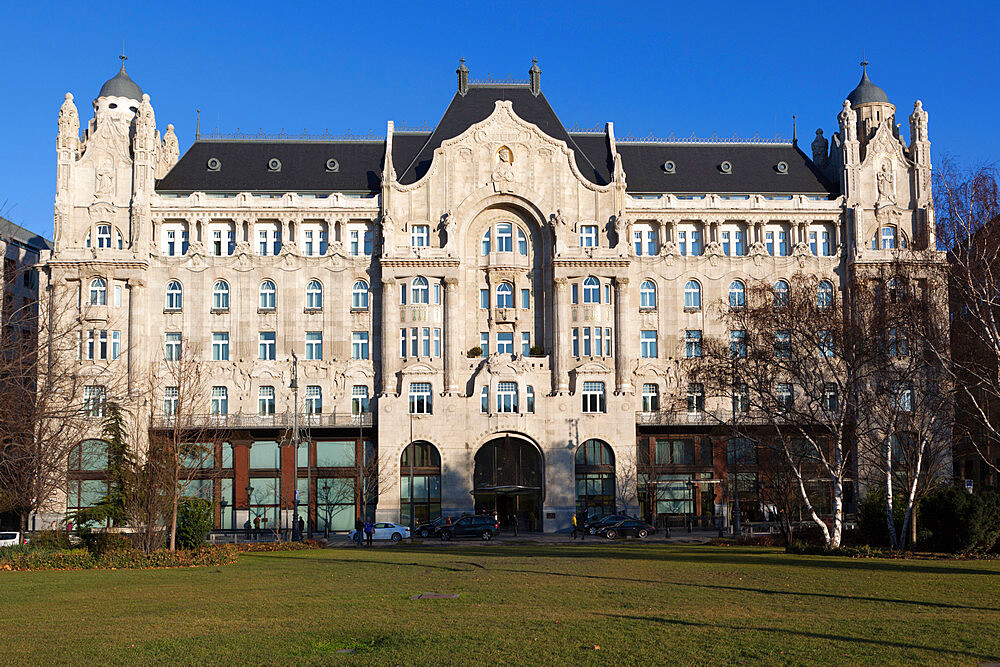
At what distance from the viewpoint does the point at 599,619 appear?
23.5 m

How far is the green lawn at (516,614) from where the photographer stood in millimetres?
19422

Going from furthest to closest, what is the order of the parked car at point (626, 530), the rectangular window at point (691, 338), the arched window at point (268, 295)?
the arched window at point (268, 295), the rectangular window at point (691, 338), the parked car at point (626, 530)

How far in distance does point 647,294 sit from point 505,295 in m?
12.1

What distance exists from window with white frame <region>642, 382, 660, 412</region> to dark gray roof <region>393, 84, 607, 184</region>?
1797 centimetres

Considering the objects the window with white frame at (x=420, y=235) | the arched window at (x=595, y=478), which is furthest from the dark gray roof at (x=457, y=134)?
the arched window at (x=595, y=478)

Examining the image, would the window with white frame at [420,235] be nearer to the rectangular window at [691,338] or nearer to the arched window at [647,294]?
the arched window at [647,294]

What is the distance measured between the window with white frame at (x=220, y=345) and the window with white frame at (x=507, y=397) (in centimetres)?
2295

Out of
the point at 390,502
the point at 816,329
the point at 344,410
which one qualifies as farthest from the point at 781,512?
the point at 344,410

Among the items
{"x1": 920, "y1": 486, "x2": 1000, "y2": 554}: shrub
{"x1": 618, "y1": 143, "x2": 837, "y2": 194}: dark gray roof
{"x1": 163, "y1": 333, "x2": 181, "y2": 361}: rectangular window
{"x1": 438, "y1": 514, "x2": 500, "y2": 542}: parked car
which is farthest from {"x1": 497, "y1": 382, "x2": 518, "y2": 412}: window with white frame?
{"x1": 920, "y1": 486, "x2": 1000, "y2": 554}: shrub

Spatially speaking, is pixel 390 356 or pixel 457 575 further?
pixel 390 356

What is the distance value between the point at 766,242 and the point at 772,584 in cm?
6256

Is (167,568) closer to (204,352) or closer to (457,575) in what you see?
(457,575)

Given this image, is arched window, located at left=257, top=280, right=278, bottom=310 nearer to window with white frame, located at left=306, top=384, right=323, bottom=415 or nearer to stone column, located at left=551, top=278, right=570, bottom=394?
window with white frame, located at left=306, top=384, right=323, bottom=415

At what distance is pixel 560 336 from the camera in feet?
283
